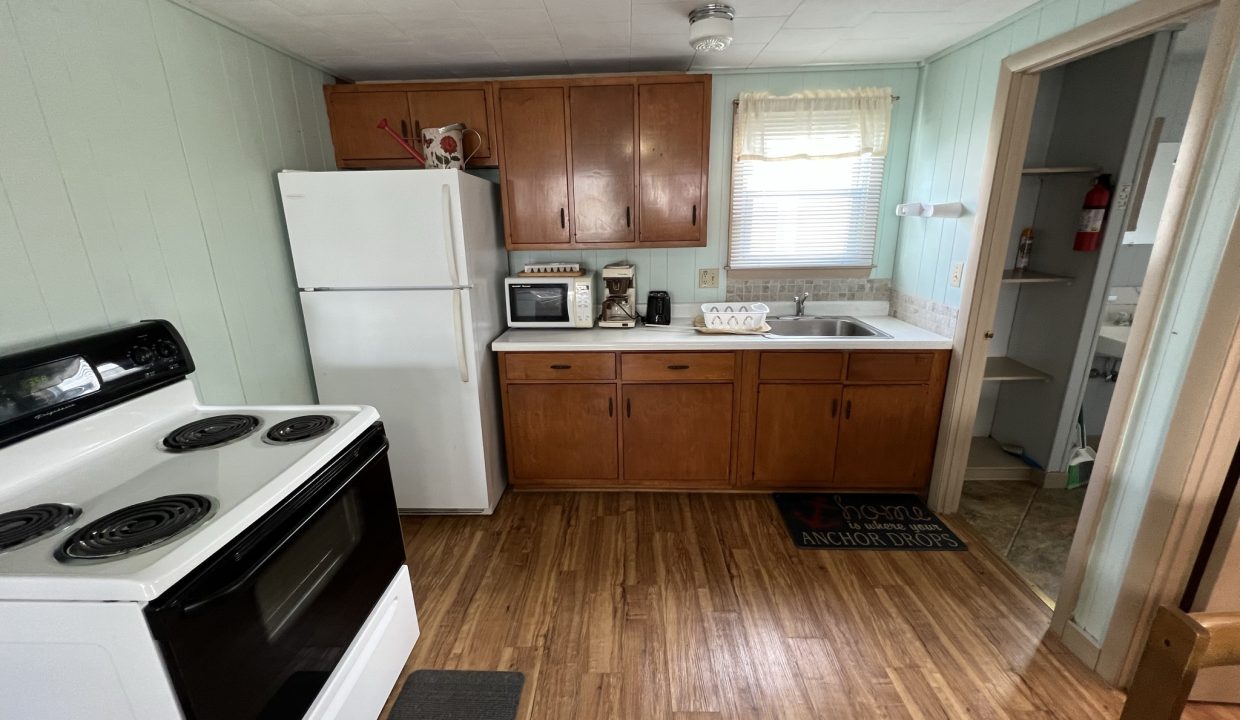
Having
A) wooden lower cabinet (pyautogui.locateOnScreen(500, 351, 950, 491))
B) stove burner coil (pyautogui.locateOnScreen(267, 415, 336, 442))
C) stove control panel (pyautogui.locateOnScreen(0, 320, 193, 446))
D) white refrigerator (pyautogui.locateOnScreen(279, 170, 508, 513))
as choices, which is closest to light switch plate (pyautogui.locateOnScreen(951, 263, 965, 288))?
wooden lower cabinet (pyautogui.locateOnScreen(500, 351, 950, 491))

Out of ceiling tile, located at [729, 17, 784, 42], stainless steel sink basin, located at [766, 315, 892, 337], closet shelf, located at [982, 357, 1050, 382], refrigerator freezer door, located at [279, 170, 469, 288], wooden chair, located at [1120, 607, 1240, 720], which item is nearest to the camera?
wooden chair, located at [1120, 607, 1240, 720]

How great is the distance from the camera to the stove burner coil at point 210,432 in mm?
1325

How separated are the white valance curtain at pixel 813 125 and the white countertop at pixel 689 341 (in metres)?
1.04

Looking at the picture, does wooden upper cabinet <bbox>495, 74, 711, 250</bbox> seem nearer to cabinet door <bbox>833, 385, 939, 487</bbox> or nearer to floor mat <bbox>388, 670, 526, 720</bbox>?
cabinet door <bbox>833, 385, 939, 487</bbox>

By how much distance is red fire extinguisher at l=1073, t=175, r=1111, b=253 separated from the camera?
229 cm

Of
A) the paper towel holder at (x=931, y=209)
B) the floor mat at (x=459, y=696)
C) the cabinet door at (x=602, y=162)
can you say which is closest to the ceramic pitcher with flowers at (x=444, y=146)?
the cabinet door at (x=602, y=162)

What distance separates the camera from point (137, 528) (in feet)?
3.15

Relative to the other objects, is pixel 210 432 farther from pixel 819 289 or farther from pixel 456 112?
pixel 819 289

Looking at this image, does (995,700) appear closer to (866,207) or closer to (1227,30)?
(1227,30)

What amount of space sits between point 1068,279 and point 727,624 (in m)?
2.42

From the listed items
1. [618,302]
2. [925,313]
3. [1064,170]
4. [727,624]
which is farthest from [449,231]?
[1064,170]

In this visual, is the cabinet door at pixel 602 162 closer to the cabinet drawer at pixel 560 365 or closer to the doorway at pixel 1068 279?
the cabinet drawer at pixel 560 365

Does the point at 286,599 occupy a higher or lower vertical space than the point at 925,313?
lower

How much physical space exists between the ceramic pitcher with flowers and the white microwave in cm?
63
